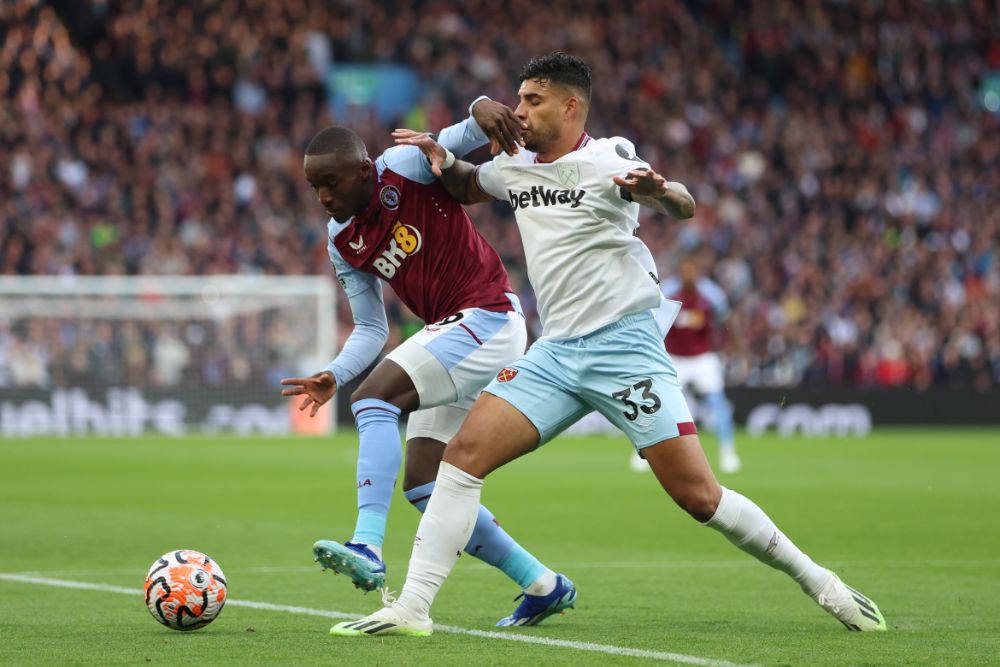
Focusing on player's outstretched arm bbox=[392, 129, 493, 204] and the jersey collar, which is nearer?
the jersey collar

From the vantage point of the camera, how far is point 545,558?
10023 mm

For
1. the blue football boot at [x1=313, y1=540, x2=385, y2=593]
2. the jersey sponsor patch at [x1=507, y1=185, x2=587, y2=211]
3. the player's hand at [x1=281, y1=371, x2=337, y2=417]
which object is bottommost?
the blue football boot at [x1=313, y1=540, x2=385, y2=593]

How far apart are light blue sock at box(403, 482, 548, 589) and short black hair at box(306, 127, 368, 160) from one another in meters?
1.57

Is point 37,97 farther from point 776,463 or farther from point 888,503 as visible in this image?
point 888,503

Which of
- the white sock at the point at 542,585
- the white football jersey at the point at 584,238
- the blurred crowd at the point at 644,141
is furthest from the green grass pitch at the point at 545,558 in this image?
the blurred crowd at the point at 644,141

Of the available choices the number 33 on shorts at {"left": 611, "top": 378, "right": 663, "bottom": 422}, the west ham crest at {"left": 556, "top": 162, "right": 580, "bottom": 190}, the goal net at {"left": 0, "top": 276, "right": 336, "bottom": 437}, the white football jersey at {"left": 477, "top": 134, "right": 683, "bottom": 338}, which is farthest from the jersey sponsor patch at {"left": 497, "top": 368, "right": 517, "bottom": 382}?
the goal net at {"left": 0, "top": 276, "right": 336, "bottom": 437}

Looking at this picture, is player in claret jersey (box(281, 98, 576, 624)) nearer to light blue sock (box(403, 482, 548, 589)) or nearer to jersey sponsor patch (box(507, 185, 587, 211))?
light blue sock (box(403, 482, 548, 589))

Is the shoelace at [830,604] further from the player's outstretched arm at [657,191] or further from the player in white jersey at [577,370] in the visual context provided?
the player's outstretched arm at [657,191]

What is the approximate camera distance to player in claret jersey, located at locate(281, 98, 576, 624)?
7012 mm

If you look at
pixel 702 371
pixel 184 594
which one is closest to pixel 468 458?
pixel 184 594

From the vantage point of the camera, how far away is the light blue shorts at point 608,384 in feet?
21.1

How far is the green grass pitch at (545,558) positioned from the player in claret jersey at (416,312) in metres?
0.66

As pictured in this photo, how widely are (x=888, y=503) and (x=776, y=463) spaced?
5.19 m

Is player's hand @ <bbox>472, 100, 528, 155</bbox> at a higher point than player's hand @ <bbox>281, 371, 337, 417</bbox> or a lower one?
higher
